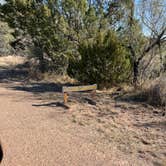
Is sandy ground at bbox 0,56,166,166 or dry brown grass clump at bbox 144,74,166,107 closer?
sandy ground at bbox 0,56,166,166

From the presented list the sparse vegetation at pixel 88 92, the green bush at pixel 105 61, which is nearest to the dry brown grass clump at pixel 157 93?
the sparse vegetation at pixel 88 92

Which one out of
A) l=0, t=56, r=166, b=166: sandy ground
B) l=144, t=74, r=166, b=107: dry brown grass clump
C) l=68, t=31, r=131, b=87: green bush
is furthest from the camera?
l=68, t=31, r=131, b=87: green bush

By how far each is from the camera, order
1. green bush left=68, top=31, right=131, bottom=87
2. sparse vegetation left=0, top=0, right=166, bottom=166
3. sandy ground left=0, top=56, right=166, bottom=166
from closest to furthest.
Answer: sandy ground left=0, top=56, right=166, bottom=166 < sparse vegetation left=0, top=0, right=166, bottom=166 < green bush left=68, top=31, right=131, bottom=87

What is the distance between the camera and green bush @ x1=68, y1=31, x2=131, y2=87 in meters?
10.5

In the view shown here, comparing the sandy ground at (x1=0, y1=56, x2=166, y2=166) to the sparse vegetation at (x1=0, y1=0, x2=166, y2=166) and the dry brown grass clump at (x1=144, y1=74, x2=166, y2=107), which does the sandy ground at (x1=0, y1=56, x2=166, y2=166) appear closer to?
the sparse vegetation at (x1=0, y1=0, x2=166, y2=166)

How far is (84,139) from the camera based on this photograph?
4676 millimetres

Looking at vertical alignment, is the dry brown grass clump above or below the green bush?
below

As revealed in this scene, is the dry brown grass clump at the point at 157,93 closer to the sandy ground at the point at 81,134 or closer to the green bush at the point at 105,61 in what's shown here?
the sandy ground at the point at 81,134

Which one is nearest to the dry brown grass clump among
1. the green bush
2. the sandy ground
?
the sandy ground

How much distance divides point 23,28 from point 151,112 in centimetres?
1097

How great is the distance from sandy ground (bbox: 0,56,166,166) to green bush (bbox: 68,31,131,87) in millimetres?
3049

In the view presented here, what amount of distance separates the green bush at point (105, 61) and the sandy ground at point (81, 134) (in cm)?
305

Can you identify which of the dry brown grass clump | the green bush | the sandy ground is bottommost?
the sandy ground

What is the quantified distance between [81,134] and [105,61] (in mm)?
6108
